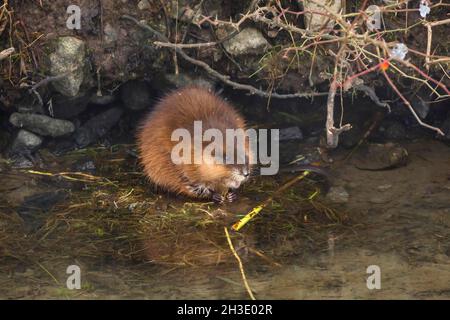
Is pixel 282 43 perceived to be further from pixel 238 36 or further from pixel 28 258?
pixel 28 258

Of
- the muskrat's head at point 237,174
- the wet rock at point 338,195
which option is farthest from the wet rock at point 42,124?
the wet rock at point 338,195

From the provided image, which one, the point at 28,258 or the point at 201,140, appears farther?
the point at 201,140

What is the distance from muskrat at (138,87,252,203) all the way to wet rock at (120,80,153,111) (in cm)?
61

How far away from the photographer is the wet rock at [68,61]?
505 centimetres

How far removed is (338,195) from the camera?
4.65m

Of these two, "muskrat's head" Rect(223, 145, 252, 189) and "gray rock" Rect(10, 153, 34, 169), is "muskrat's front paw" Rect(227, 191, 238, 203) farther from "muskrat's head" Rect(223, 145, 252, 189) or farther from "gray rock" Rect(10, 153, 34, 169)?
"gray rock" Rect(10, 153, 34, 169)

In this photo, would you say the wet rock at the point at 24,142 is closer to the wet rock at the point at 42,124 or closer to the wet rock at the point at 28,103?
the wet rock at the point at 42,124

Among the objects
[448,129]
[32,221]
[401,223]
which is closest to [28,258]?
[32,221]

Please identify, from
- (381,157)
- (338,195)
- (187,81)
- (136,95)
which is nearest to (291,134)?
(381,157)

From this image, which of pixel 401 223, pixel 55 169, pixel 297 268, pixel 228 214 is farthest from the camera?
pixel 55 169

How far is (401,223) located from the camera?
4.25 metres

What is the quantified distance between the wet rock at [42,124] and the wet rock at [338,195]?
2013 mm

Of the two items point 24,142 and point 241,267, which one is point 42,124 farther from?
point 241,267

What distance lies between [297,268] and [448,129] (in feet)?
7.23
